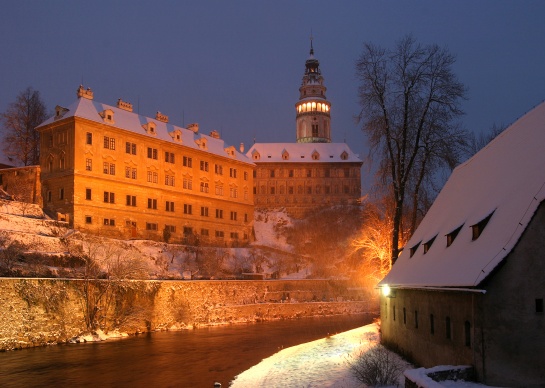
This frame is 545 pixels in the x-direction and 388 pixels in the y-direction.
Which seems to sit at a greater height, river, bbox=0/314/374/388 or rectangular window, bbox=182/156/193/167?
rectangular window, bbox=182/156/193/167

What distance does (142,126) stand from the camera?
6550 cm

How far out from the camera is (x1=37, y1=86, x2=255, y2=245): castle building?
186ft

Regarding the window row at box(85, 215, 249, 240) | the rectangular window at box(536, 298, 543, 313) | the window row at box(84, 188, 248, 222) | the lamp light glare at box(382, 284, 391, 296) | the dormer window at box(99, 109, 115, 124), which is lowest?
the lamp light glare at box(382, 284, 391, 296)

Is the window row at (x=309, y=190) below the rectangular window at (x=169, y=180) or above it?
above

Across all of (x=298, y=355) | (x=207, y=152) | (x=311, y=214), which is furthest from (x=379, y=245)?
(x=311, y=214)

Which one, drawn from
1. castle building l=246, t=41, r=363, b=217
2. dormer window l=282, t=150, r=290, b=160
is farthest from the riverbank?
dormer window l=282, t=150, r=290, b=160

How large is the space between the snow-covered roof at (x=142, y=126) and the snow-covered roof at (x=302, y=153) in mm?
27635

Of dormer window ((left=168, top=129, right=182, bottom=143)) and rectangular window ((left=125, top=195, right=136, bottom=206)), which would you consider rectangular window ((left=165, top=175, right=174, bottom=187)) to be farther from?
rectangular window ((left=125, top=195, right=136, bottom=206))

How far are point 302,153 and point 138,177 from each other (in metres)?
50.1

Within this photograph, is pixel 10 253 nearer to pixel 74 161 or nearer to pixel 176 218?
pixel 74 161

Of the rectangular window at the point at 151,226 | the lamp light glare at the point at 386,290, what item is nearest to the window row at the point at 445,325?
the lamp light glare at the point at 386,290

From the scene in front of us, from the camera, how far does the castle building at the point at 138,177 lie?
5678 centimetres

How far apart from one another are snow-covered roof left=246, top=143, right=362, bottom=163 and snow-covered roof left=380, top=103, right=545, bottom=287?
82.3 metres

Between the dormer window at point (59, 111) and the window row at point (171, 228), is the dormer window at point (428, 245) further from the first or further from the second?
the dormer window at point (59, 111)
